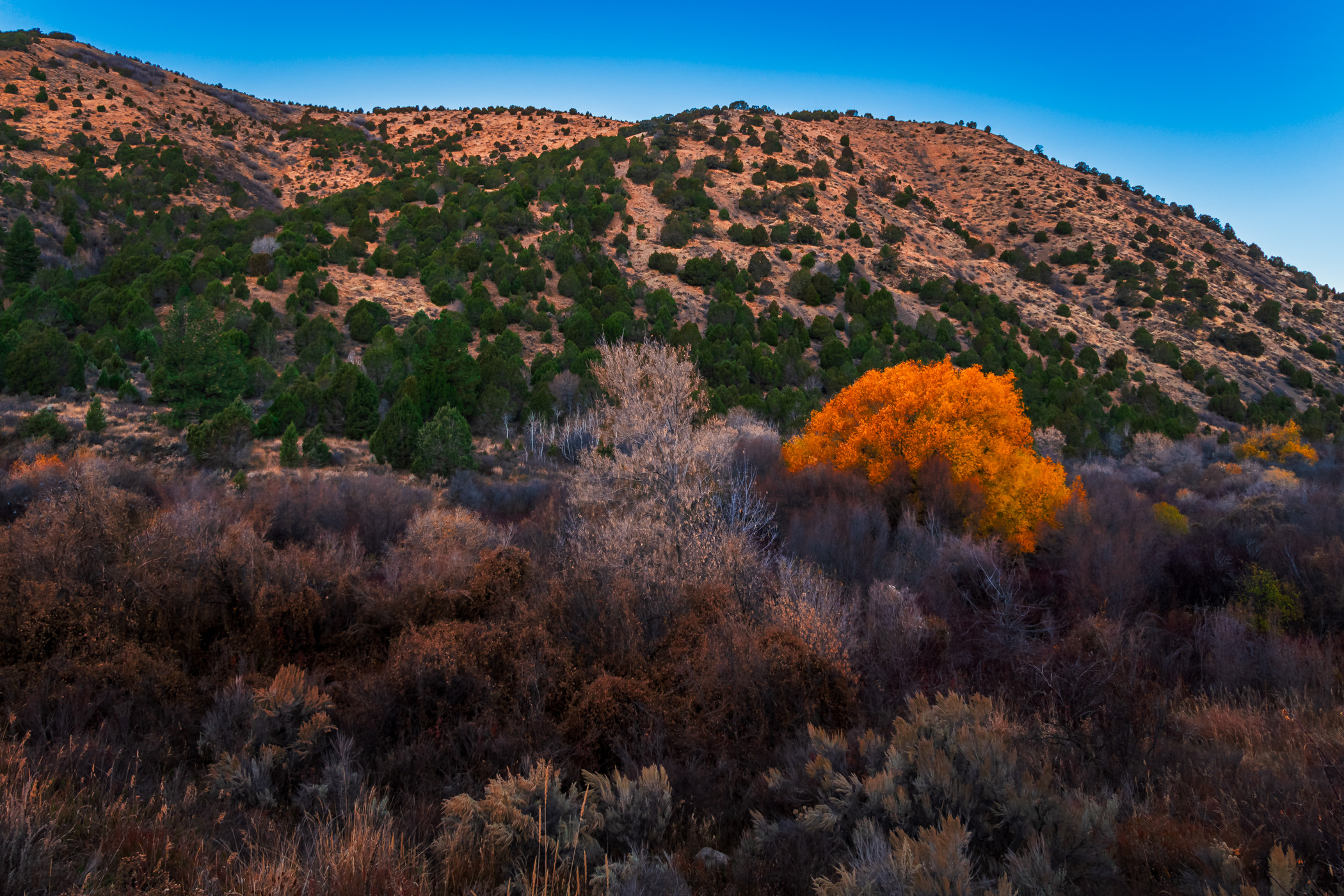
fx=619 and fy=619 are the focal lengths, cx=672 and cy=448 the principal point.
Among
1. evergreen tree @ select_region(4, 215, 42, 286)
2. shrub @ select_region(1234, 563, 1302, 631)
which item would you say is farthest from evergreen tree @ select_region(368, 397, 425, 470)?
evergreen tree @ select_region(4, 215, 42, 286)

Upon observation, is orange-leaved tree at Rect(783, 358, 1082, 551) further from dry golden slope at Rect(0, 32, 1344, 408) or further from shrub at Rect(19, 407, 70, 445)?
shrub at Rect(19, 407, 70, 445)

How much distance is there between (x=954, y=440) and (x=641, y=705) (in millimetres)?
13203

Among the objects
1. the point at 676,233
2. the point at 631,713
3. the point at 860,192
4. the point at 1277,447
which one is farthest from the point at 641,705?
the point at 860,192

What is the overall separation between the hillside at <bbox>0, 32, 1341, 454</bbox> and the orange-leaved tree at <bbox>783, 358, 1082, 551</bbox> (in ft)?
31.7

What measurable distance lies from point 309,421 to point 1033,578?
2532 centimetres

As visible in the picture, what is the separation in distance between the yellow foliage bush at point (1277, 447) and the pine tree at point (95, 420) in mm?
44073

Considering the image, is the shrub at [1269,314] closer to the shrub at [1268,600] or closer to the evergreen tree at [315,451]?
the shrub at [1268,600]

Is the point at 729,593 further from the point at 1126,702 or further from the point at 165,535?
the point at 165,535

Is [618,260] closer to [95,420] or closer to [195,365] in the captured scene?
[195,365]

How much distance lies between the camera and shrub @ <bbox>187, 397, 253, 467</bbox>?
1761 cm

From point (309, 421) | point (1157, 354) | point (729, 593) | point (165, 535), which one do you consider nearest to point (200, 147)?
point (309, 421)

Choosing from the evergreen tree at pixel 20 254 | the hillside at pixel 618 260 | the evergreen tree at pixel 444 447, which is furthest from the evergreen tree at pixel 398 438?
the evergreen tree at pixel 20 254

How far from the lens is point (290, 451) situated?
19.3m

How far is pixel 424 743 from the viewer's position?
5.77 m
